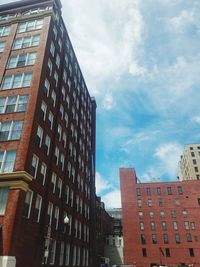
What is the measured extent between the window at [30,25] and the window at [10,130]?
52.3 feet

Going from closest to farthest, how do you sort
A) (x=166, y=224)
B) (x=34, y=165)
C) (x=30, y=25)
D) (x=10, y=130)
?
1. (x=34, y=165)
2. (x=10, y=130)
3. (x=30, y=25)
4. (x=166, y=224)

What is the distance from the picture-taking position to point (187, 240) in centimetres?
6950

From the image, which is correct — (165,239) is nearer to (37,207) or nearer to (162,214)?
(162,214)

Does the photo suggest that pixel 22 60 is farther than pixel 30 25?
No

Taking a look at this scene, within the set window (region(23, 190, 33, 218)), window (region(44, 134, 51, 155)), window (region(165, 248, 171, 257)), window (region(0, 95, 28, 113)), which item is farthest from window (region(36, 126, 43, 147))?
window (region(165, 248, 171, 257))

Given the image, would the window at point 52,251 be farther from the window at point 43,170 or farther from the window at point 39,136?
the window at point 39,136

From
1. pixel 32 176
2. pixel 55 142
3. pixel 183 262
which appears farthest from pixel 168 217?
pixel 32 176

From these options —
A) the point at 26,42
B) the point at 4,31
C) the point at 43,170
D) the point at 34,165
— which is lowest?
the point at 34,165

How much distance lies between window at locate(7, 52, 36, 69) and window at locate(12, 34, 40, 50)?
6.23 ft

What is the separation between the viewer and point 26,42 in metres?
32.2

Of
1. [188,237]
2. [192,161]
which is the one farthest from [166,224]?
[192,161]

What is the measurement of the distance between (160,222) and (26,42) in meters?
63.7

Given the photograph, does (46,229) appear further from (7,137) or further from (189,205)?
(189,205)

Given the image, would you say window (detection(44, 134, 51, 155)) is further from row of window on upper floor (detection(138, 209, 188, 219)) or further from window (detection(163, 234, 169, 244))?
window (detection(163, 234, 169, 244))
